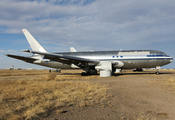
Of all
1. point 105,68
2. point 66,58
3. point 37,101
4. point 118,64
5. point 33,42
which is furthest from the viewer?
point 33,42

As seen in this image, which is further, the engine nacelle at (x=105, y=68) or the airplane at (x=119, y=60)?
the airplane at (x=119, y=60)

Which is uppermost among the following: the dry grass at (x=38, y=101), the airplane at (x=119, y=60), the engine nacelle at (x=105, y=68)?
the airplane at (x=119, y=60)

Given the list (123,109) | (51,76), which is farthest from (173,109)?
(51,76)

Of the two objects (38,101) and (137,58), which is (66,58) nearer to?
(137,58)

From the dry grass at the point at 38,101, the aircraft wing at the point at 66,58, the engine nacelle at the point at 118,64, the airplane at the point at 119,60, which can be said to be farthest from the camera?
the engine nacelle at the point at 118,64

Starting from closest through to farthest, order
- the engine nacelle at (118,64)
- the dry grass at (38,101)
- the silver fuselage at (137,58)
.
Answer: the dry grass at (38,101)
the silver fuselage at (137,58)
the engine nacelle at (118,64)

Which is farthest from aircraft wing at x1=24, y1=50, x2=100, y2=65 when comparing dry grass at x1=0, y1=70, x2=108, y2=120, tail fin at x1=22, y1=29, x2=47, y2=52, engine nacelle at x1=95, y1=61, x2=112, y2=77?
dry grass at x1=0, y1=70, x2=108, y2=120

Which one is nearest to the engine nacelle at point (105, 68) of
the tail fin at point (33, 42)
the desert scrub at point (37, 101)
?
the desert scrub at point (37, 101)

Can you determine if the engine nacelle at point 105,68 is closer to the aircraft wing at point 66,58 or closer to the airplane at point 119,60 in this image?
the airplane at point 119,60

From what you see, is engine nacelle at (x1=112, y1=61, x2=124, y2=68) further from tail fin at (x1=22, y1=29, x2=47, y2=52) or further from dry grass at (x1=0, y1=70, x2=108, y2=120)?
dry grass at (x1=0, y1=70, x2=108, y2=120)

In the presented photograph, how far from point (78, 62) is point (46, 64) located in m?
8.51

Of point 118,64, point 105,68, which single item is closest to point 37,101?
point 105,68

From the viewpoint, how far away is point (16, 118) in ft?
13.1

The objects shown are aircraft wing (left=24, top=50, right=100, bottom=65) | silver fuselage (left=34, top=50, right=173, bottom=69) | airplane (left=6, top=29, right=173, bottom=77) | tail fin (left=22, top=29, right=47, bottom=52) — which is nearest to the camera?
aircraft wing (left=24, top=50, right=100, bottom=65)
